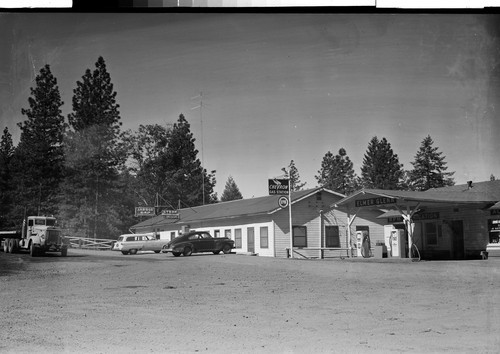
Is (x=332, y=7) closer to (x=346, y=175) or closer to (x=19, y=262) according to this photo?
(x=346, y=175)

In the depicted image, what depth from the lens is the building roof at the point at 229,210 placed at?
8069mm

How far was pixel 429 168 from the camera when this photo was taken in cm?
810

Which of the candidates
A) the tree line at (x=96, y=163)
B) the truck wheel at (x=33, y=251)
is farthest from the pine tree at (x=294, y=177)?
the truck wheel at (x=33, y=251)

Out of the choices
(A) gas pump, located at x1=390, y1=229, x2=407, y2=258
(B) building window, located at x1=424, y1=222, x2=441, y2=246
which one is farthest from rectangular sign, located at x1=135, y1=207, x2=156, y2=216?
(B) building window, located at x1=424, y1=222, x2=441, y2=246

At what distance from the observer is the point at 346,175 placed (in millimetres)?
8391

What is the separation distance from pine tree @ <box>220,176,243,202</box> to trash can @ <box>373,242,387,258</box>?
3.80 meters

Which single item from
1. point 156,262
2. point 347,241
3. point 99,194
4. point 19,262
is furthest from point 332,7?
point 19,262

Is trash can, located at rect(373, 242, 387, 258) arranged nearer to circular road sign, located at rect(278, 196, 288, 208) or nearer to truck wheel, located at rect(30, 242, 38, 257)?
circular road sign, located at rect(278, 196, 288, 208)

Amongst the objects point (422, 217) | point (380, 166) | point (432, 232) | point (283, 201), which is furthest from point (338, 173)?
point (432, 232)

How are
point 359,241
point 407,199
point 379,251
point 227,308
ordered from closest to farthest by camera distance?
point 227,308
point 407,199
point 359,241
point 379,251

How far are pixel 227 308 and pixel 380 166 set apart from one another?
3.23 m

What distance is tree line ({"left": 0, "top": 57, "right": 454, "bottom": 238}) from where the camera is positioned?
295 inches

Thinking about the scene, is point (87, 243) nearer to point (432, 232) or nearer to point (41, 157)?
point (41, 157)

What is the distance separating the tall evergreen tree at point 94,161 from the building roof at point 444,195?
4.01m
